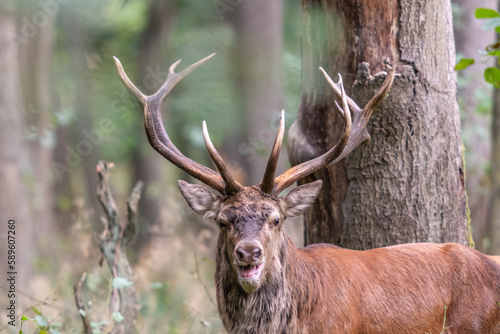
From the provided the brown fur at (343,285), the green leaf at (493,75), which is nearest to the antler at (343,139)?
the brown fur at (343,285)

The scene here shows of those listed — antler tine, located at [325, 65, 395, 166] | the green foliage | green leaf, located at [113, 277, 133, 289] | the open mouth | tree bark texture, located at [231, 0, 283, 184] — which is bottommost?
green leaf, located at [113, 277, 133, 289]

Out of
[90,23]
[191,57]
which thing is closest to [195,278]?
[191,57]

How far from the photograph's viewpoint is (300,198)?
4840mm

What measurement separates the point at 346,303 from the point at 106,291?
375 cm

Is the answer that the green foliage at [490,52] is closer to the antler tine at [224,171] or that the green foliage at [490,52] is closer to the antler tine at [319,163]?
the antler tine at [319,163]

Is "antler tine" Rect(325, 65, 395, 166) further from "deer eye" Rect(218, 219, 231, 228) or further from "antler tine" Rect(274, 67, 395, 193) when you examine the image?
"deer eye" Rect(218, 219, 231, 228)

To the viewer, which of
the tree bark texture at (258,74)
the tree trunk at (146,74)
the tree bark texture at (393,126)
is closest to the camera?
the tree bark texture at (393,126)

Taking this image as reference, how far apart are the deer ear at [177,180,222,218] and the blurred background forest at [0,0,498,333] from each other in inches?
59.0

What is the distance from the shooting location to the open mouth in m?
4.34

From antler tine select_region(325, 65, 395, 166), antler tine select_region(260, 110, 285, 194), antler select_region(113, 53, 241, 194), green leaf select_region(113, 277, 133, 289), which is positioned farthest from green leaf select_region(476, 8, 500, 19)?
green leaf select_region(113, 277, 133, 289)

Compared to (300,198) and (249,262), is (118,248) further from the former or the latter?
(249,262)

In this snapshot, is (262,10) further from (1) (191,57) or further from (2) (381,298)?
(2) (381,298)

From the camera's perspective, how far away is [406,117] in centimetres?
527

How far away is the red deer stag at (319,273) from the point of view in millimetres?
4551
